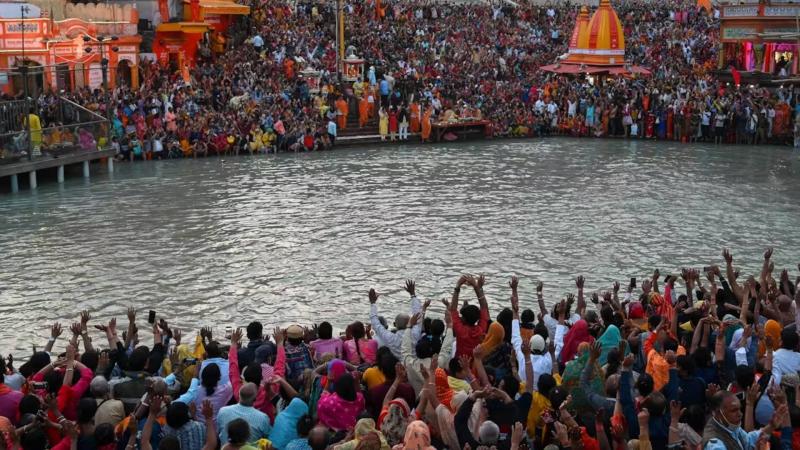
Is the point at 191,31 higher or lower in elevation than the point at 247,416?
higher

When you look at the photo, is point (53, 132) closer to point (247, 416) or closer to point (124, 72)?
point (124, 72)

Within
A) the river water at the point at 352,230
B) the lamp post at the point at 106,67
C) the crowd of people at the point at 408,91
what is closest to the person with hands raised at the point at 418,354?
the river water at the point at 352,230

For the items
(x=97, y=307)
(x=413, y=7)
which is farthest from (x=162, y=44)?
(x=97, y=307)

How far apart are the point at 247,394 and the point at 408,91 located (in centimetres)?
2572

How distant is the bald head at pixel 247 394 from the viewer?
281 inches

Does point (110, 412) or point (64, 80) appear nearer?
point (110, 412)

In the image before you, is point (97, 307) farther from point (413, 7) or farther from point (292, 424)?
point (413, 7)

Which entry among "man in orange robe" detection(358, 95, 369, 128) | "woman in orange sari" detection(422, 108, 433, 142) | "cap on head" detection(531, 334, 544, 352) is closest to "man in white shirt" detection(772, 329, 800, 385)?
"cap on head" detection(531, 334, 544, 352)

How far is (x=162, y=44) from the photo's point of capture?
1294 inches

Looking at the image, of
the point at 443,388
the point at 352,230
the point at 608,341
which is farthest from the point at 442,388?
the point at 352,230

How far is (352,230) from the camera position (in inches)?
703

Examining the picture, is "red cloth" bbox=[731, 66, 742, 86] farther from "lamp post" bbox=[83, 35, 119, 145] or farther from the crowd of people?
"lamp post" bbox=[83, 35, 119, 145]

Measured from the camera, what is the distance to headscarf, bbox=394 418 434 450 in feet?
20.8

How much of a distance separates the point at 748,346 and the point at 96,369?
5275 millimetres
